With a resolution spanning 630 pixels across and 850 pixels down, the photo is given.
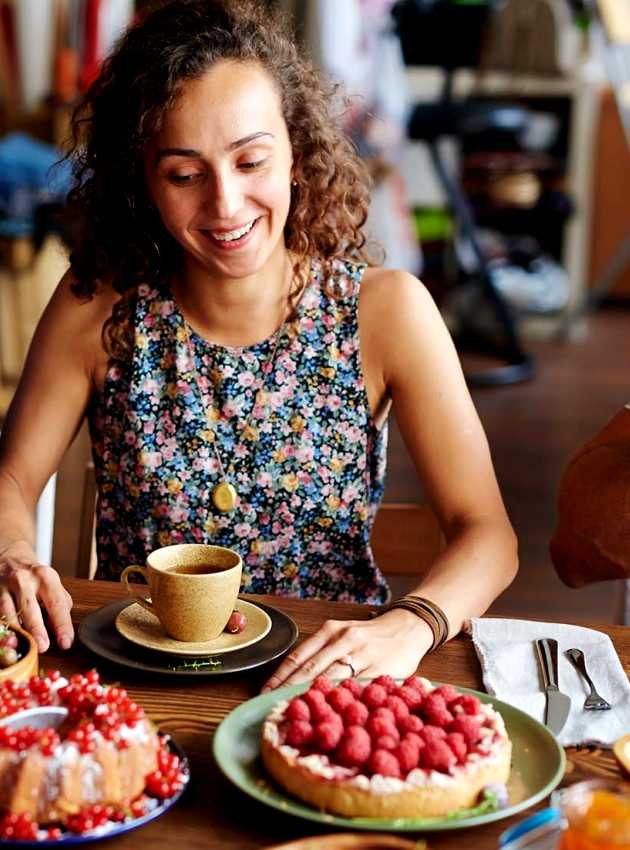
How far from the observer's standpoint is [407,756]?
0.95 meters

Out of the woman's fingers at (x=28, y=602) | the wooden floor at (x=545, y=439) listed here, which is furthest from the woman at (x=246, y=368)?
the wooden floor at (x=545, y=439)

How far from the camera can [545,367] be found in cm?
602

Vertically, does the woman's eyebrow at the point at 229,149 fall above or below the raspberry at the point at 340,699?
above

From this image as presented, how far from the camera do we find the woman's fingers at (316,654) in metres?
1.21

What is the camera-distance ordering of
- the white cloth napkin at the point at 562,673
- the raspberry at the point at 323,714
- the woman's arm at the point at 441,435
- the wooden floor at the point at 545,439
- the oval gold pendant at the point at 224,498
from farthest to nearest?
1. the wooden floor at the point at 545,439
2. the oval gold pendant at the point at 224,498
3. the woman's arm at the point at 441,435
4. the white cloth napkin at the point at 562,673
5. the raspberry at the point at 323,714

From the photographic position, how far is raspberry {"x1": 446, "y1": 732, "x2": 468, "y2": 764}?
97cm

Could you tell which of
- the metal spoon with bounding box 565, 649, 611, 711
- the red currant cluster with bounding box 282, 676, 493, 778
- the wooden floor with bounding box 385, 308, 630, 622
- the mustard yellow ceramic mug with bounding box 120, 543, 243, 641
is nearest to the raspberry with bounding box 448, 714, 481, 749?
the red currant cluster with bounding box 282, 676, 493, 778

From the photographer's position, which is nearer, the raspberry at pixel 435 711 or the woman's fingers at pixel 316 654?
the raspberry at pixel 435 711

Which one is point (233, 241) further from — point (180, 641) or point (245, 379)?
point (180, 641)

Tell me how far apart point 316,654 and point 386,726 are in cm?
27

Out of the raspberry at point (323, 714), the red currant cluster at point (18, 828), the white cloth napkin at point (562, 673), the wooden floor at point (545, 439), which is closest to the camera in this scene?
the red currant cluster at point (18, 828)

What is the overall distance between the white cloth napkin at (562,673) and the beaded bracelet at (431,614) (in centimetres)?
3

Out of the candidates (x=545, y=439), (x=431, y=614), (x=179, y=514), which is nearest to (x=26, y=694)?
(x=431, y=614)

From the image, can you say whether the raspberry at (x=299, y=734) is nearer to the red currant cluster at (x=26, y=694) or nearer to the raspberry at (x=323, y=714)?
the raspberry at (x=323, y=714)
